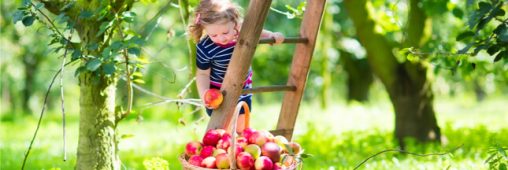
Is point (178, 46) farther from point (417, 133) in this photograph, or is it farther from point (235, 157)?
point (235, 157)

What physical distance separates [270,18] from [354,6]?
821 centimetres

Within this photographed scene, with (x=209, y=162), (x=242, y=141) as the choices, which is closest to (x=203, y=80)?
(x=242, y=141)

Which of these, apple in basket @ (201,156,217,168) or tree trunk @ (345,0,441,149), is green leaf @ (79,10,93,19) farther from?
tree trunk @ (345,0,441,149)

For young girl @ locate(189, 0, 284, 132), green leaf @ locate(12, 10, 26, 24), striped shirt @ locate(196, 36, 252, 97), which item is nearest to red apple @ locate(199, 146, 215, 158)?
young girl @ locate(189, 0, 284, 132)

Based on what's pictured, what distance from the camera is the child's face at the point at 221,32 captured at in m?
3.43

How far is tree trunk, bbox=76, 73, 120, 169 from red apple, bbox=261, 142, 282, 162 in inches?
52.6

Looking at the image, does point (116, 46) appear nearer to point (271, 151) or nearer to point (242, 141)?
point (242, 141)

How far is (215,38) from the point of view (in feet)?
11.4

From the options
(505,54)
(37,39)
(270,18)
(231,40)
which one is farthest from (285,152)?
(37,39)

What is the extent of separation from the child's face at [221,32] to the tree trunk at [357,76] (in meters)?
14.0

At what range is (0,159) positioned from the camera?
5.94 m

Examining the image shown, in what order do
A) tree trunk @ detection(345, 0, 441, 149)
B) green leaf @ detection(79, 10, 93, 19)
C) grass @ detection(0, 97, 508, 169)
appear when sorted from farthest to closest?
tree trunk @ detection(345, 0, 441, 149)
grass @ detection(0, 97, 508, 169)
green leaf @ detection(79, 10, 93, 19)

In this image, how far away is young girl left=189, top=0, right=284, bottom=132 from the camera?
3424 millimetres

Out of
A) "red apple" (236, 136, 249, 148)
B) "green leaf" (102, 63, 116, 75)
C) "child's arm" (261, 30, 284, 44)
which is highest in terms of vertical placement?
"child's arm" (261, 30, 284, 44)
